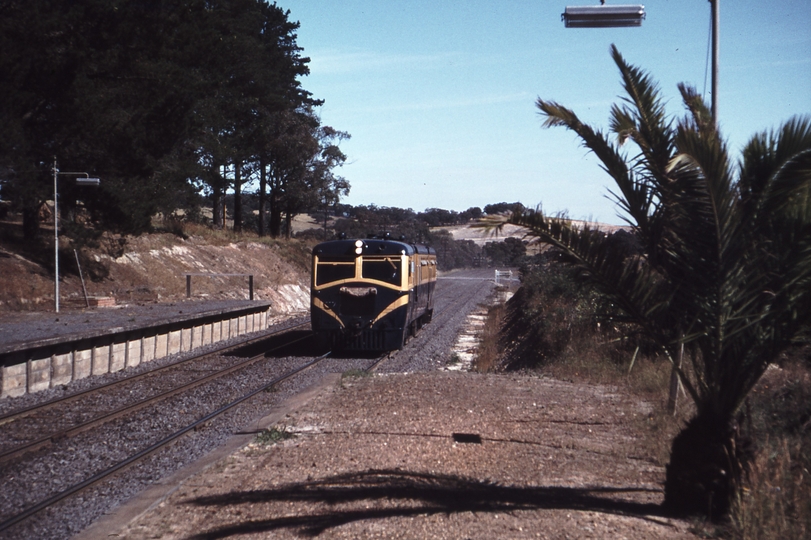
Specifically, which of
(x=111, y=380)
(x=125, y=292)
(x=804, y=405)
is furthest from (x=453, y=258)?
(x=804, y=405)

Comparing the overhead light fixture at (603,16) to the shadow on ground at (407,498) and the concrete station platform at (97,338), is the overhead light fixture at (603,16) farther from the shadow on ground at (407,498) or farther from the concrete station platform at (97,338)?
the concrete station platform at (97,338)

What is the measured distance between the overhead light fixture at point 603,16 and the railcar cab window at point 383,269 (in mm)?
10559

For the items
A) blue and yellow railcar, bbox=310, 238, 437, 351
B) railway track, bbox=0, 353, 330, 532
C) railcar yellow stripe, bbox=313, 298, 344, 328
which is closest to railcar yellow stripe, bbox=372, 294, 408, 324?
blue and yellow railcar, bbox=310, 238, 437, 351

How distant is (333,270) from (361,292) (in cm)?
93

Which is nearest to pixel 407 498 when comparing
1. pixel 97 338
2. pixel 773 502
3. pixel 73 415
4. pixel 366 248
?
pixel 773 502

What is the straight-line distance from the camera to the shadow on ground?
5.52 metres

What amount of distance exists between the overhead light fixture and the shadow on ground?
4.66 meters

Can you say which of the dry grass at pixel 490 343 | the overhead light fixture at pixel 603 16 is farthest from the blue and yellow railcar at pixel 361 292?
the overhead light fixture at pixel 603 16

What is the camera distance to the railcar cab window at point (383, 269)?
57.9 feet

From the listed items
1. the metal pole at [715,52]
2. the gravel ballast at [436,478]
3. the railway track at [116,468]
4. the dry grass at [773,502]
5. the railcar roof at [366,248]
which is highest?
the metal pole at [715,52]

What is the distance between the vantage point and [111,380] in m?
14.4

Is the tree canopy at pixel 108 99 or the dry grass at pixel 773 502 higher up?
the tree canopy at pixel 108 99

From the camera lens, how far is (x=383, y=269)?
17.7 metres

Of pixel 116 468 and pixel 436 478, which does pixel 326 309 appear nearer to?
pixel 116 468
